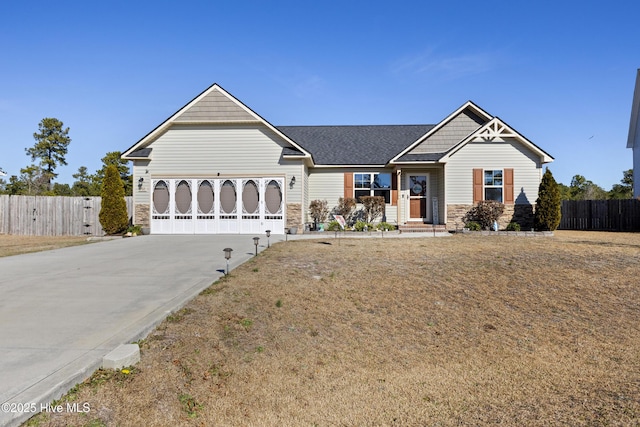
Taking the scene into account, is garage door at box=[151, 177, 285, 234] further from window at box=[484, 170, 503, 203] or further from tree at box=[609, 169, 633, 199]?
tree at box=[609, 169, 633, 199]

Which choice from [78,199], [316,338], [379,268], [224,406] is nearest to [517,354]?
[316,338]

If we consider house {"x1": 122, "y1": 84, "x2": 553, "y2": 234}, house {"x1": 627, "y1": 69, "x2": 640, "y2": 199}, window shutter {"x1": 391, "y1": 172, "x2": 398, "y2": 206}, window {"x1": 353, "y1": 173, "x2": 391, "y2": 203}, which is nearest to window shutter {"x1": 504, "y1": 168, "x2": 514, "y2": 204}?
house {"x1": 122, "y1": 84, "x2": 553, "y2": 234}

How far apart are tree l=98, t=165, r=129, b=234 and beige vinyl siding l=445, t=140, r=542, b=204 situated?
45.7ft

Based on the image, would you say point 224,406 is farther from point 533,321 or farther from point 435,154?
point 435,154

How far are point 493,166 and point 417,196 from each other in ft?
11.8

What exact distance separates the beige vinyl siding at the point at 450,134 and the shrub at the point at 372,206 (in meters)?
3.03

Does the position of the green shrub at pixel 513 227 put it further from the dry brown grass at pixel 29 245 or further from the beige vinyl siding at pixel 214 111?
the dry brown grass at pixel 29 245

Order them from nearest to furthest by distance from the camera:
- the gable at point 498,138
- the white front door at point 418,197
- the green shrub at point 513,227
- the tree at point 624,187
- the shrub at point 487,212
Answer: the green shrub at point 513,227, the shrub at point 487,212, the gable at point 498,138, the white front door at point 418,197, the tree at point 624,187

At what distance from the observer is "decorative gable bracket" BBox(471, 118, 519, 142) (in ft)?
55.1

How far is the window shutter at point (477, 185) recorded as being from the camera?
56.2 ft

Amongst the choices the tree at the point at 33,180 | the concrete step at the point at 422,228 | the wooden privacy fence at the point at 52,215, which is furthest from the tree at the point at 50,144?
the concrete step at the point at 422,228

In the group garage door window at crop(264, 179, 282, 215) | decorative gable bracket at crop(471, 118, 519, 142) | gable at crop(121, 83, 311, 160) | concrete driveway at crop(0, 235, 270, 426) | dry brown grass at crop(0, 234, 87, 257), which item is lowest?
concrete driveway at crop(0, 235, 270, 426)

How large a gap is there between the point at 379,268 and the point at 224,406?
19.0 ft

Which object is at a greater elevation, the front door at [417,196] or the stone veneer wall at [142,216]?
the front door at [417,196]
